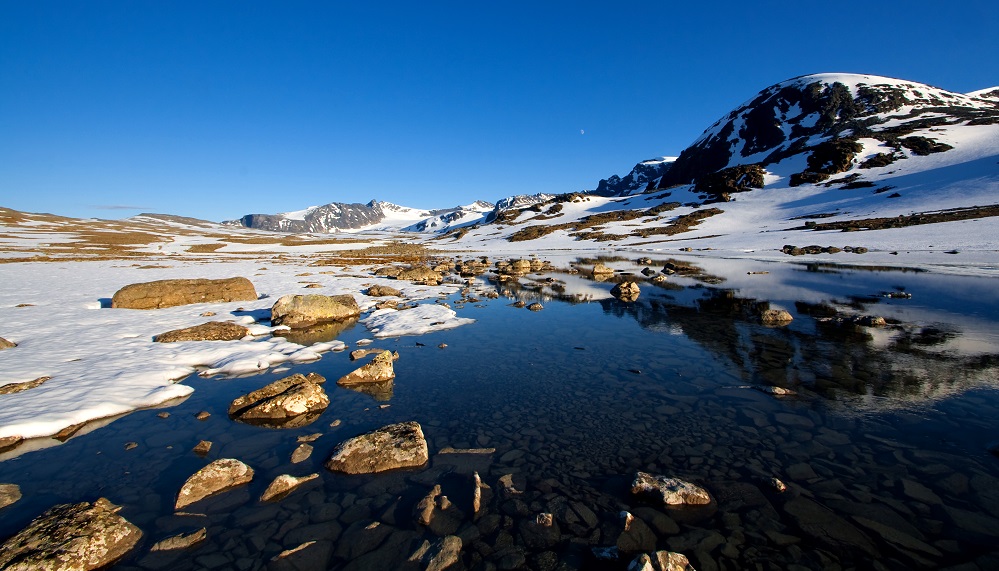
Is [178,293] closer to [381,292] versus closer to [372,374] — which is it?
[381,292]

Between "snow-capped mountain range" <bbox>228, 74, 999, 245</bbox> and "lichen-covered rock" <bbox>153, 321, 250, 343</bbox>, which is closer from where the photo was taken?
"lichen-covered rock" <bbox>153, 321, 250, 343</bbox>

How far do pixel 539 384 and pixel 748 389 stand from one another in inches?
212

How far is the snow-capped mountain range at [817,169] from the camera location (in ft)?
250

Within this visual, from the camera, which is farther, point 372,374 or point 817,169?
point 817,169

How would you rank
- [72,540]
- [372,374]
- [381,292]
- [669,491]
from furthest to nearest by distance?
[381,292] < [372,374] < [669,491] < [72,540]

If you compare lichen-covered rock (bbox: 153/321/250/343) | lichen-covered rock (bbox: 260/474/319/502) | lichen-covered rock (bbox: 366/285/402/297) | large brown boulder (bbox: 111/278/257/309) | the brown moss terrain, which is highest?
the brown moss terrain

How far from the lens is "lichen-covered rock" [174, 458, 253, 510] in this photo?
6082 millimetres

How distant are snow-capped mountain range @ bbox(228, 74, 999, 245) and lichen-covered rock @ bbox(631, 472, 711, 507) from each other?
250ft

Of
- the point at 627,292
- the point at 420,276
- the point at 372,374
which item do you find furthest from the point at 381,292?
the point at 627,292

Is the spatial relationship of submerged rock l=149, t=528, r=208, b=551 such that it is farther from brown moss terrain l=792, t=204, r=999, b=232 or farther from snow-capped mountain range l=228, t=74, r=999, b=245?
snow-capped mountain range l=228, t=74, r=999, b=245

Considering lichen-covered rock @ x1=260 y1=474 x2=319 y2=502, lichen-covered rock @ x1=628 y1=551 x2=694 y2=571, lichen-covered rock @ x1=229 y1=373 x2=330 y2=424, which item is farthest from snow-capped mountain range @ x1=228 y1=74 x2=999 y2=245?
lichen-covered rock @ x1=260 y1=474 x2=319 y2=502

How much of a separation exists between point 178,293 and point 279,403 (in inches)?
694

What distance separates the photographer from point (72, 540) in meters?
4.91

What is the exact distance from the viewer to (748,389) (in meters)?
10.1
